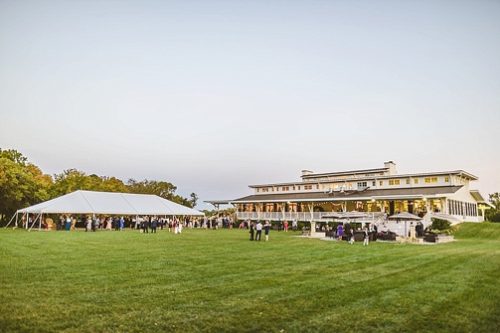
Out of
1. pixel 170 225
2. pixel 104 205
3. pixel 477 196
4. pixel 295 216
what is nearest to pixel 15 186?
pixel 104 205

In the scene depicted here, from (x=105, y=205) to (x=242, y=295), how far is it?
31.3m

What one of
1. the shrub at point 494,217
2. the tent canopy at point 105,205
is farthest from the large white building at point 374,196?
the tent canopy at point 105,205

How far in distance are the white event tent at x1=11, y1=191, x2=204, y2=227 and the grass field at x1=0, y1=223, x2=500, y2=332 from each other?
21666mm

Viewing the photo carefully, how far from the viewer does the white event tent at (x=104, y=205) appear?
31913 millimetres

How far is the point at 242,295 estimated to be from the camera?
7.17m

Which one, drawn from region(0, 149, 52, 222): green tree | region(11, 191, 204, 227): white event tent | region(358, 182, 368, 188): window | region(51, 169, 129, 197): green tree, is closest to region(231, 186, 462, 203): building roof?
region(358, 182, 368, 188): window

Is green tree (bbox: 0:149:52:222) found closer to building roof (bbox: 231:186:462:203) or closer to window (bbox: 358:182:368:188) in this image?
building roof (bbox: 231:186:462:203)

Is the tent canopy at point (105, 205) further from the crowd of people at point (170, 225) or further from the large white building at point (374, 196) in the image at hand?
the large white building at point (374, 196)

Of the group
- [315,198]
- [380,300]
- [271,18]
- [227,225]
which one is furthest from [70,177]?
[380,300]

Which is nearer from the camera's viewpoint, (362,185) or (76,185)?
(362,185)

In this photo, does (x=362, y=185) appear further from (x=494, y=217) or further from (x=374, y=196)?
(x=494, y=217)

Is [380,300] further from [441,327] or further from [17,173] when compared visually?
[17,173]

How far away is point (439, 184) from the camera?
3588 cm

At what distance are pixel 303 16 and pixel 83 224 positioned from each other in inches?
1113
